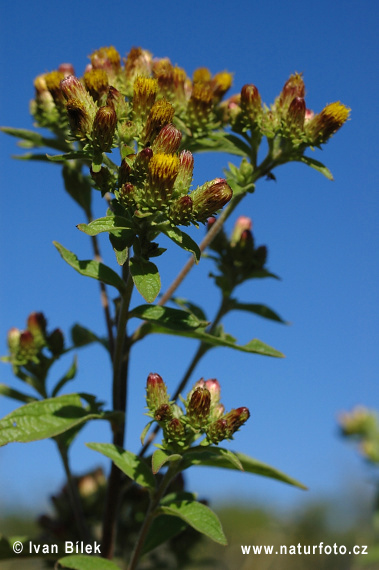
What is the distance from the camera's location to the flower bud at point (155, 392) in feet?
10.2

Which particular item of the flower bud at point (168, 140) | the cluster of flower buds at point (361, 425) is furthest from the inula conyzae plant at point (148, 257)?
the cluster of flower buds at point (361, 425)

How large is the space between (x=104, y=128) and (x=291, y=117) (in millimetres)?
1162

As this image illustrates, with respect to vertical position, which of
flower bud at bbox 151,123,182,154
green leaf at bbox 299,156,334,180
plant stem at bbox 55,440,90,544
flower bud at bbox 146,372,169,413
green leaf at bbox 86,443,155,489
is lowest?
plant stem at bbox 55,440,90,544

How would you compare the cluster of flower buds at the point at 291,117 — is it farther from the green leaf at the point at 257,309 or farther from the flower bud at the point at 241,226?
the green leaf at the point at 257,309

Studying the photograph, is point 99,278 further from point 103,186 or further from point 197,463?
point 197,463

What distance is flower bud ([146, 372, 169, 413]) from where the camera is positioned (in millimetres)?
3098

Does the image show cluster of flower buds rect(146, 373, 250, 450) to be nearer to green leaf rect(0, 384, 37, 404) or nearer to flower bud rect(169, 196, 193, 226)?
flower bud rect(169, 196, 193, 226)

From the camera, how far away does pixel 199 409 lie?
298 cm

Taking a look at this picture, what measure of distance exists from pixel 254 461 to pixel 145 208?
1586 mm

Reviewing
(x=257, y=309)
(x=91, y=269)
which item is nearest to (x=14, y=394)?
Answer: (x=91, y=269)

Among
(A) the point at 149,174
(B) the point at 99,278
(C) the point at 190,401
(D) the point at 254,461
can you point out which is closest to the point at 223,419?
(C) the point at 190,401

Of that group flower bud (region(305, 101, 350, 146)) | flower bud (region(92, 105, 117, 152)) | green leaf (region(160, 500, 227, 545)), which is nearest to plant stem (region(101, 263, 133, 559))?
green leaf (region(160, 500, 227, 545))

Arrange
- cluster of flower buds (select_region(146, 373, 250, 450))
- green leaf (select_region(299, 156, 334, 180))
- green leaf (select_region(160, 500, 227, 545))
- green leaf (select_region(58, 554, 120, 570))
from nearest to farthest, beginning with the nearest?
green leaf (select_region(160, 500, 227, 545)) < cluster of flower buds (select_region(146, 373, 250, 450)) < green leaf (select_region(58, 554, 120, 570)) < green leaf (select_region(299, 156, 334, 180))

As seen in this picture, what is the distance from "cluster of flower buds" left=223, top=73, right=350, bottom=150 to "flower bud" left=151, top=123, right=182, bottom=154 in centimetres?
87
